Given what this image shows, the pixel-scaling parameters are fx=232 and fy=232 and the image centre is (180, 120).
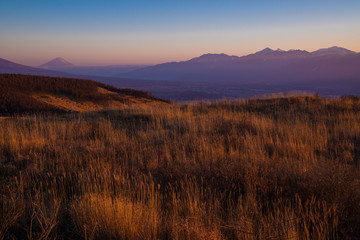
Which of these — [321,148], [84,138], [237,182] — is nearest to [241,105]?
[321,148]

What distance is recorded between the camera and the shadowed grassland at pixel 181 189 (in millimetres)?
2141

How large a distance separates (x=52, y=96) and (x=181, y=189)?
19253mm

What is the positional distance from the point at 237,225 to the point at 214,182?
1082mm

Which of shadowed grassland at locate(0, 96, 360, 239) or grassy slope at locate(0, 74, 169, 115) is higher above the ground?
Answer: grassy slope at locate(0, 74, 169, 115)

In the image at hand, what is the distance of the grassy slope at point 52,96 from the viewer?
50.0 feet

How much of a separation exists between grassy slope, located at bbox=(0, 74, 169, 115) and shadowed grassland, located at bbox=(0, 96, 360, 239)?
10.7 metres

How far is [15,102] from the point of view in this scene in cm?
1521

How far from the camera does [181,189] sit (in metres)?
3.13

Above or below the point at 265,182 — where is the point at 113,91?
above

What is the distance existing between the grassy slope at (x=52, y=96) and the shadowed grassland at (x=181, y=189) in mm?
10681

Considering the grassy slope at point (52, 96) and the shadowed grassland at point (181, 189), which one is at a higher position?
the grassy slope at point (52, 96)

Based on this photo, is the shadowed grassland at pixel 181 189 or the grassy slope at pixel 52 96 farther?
the grassy slope at pixel 52 96

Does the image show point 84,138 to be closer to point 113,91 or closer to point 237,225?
point 237,225

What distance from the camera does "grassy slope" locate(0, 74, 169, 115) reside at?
50.0ft
